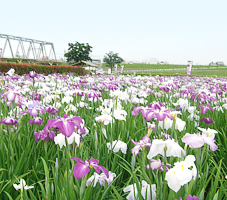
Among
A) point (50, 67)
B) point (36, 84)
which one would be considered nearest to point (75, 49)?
point (50, 67)

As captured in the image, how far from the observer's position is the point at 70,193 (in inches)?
46.4

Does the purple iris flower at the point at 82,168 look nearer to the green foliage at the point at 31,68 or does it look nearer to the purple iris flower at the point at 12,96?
the purple iris flower at the point at 12,96

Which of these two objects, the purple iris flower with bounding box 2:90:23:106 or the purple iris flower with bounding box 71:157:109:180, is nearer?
the purple iris flower with bounding box 71:157:109:180

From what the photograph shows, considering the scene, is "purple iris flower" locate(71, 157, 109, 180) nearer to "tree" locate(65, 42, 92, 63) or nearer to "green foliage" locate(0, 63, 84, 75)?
"green foliage" locate(0, 63, 84, 75)

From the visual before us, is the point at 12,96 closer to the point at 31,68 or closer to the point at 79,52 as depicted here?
the point at 31,68

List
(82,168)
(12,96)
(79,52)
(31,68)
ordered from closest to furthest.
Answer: (82,168), (12,96), (31,68), (79,52)

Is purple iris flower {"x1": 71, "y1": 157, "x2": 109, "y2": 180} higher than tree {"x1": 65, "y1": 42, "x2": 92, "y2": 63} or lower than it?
lower

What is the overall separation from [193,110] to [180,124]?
43.8 inches

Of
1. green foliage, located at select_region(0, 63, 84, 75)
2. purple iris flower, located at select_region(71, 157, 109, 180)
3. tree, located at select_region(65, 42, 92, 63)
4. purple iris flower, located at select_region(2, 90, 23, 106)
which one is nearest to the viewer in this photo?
purple iris flower, located at select_region(71, 157, 109, 180)

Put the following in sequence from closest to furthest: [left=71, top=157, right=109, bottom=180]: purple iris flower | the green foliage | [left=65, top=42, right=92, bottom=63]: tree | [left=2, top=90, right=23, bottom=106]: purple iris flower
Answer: [left=71, top=157, right=109, bottom=180]: purple iris flower → [left=2, top=90, right=23, bottom=106]: purple iris flower → the green foliage → [left=65, top=42, right=92, bottom=63]: tree

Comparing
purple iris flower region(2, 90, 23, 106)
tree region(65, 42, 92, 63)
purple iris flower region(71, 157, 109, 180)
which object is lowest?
purple iris flower region(71, 157, 109, 180)

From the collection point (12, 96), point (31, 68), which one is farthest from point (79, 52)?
point (12, 96)

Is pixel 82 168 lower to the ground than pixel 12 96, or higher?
lower

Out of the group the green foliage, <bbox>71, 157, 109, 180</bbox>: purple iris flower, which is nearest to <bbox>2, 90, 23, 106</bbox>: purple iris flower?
<bbox>71, 157, 109, 180</bbox>: purple iris flower
